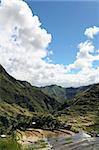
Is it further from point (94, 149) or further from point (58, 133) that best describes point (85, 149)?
point (58, 133)

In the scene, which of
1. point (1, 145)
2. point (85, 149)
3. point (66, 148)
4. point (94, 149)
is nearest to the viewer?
point (1, 145)

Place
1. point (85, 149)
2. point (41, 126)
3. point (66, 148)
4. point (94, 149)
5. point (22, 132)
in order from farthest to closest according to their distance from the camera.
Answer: point (41, 126)
point (22, 132)
point (66, 148)
point (85, 149)
point (94, 149)

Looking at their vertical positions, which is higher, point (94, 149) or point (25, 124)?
point (25, 124)

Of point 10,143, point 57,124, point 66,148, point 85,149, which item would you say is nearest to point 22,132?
point 57,124

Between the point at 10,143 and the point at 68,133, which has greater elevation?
the point at 68,133

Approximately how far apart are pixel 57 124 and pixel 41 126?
648 centimetres

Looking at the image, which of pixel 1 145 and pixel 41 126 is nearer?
pixel 1 145

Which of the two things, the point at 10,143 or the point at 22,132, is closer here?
the point at 10,143

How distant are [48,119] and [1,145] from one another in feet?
370

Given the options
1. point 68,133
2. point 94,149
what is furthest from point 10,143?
point 68,133

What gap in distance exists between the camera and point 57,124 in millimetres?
145500

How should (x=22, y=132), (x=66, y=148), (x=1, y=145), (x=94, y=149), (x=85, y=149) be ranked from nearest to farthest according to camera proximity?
(x=1, y=145), (x=94, y=149), (x=85, y=149), (x=66, y=148), (x=22, y=132)

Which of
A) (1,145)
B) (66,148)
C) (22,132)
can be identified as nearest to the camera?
(1,145)

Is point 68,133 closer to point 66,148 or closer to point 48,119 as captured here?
point 48,119
